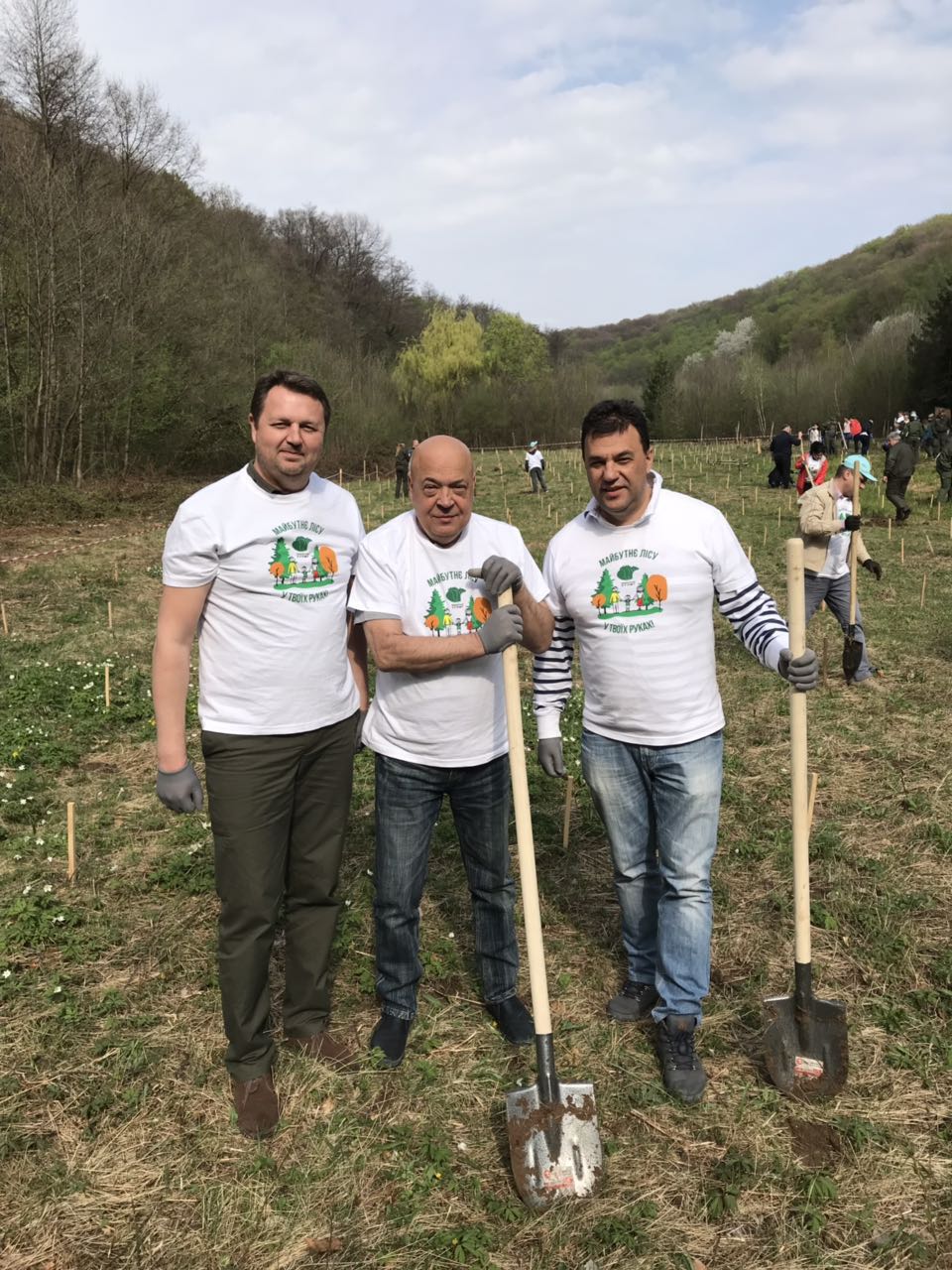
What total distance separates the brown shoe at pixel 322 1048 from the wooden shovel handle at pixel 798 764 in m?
1.63

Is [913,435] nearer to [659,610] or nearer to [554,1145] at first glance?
[659,610]

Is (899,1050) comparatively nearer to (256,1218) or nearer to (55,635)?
(256,1218)

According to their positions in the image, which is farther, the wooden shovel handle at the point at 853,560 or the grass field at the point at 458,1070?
the wooden shovel handle at the point at 853,560

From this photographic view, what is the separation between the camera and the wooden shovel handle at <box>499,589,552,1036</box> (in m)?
2.57

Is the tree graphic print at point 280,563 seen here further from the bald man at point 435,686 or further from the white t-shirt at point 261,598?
the bald man at point 435,686

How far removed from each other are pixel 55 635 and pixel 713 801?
8.43 m

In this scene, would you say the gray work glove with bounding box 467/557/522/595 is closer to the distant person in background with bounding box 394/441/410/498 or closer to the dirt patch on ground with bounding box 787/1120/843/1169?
the dirt patch on ground with bounding box 787/1120/843/1169

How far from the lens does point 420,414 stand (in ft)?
145

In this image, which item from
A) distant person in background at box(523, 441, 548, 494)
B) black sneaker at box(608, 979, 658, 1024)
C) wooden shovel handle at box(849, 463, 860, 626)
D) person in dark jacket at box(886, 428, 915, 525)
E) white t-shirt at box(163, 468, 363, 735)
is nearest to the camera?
white t-shirt at box(163, 468, 363, 735)

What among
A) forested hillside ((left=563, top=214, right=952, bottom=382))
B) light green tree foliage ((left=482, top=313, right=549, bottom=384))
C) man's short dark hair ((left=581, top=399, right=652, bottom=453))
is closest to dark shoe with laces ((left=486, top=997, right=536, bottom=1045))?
man's short dark hair ((left=581, top=399, right=652, bottom=453))

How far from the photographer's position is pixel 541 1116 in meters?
2.56

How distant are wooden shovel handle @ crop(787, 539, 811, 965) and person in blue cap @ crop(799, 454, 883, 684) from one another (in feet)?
14.3

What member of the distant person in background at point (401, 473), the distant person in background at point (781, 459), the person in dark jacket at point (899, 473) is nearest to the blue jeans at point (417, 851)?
the person in dark jacket at point (899, 473)

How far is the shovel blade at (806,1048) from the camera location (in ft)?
9.43
